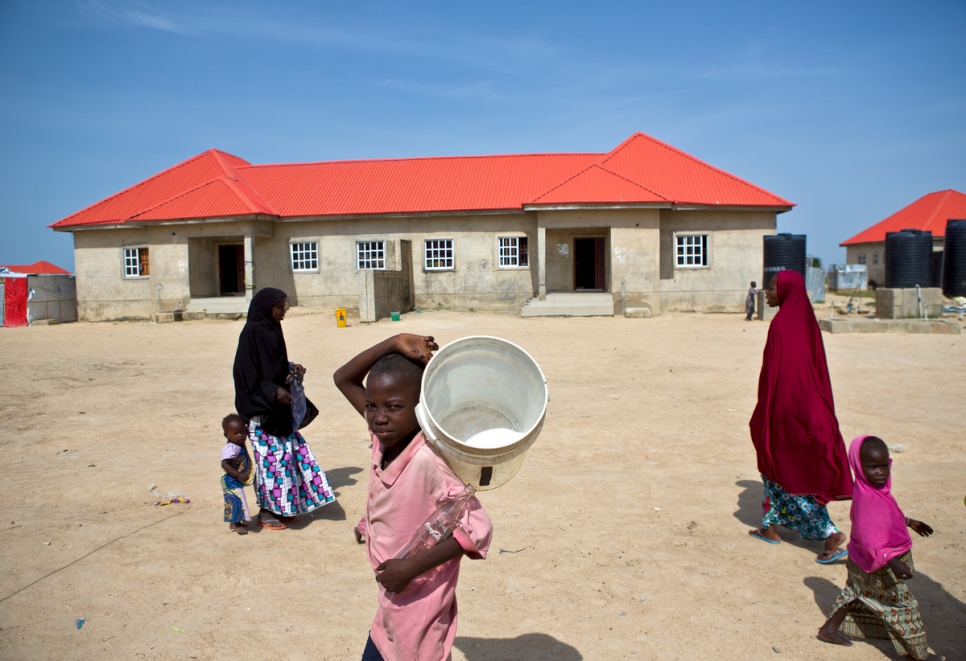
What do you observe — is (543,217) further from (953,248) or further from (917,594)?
(917,594)

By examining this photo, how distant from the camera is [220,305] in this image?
21.9 m

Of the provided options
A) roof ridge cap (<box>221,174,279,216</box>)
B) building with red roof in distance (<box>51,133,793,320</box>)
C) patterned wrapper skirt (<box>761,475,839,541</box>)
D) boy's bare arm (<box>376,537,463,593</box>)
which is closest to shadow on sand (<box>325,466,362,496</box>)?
patterned wrapper skirt (<box>761,475,839,541</box>)

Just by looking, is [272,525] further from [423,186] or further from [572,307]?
[423,186]

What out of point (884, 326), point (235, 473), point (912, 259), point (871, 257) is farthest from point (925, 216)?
point (235, 473)

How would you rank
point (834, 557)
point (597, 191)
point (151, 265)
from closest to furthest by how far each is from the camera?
point (834, 557) < point (597, 191) < point (151, 265)

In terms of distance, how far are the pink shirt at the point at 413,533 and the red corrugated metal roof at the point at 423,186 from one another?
63.1ft

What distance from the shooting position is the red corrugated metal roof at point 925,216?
35.8 m

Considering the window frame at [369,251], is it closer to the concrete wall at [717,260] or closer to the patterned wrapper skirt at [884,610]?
the concrete wall at [717,260]

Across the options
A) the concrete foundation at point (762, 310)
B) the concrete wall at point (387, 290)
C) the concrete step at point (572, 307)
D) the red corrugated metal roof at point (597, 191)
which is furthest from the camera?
the red corrugated metal roof at point (597, 191)

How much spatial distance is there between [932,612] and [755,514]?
157cm

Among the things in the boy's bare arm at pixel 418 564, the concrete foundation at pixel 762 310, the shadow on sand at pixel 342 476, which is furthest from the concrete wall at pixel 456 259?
the boy's bare arm at pixel 418 564

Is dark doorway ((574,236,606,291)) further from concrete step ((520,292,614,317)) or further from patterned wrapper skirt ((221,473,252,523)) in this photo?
patterned wrapper skirt ((221,473,252,523))

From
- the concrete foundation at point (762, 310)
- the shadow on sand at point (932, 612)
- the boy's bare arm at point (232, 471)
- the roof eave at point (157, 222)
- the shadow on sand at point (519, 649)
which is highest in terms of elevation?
the roof eave at point (157, 222)

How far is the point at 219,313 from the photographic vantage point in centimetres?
2159
